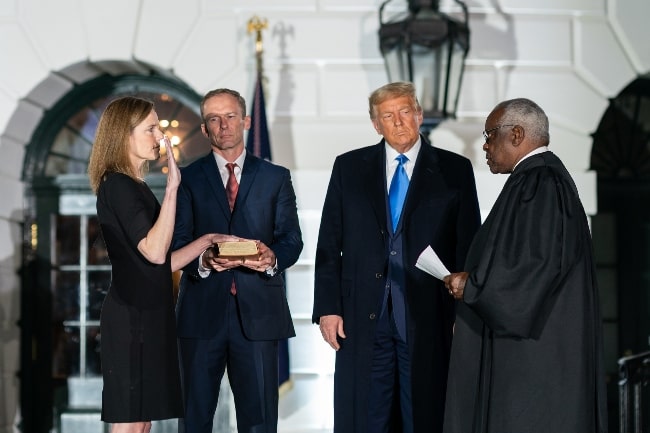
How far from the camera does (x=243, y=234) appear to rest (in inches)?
164

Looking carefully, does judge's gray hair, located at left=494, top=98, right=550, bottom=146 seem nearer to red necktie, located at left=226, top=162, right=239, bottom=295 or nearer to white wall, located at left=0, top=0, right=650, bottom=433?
red necktie, located at left=226, top=162, right=239, bottom=295

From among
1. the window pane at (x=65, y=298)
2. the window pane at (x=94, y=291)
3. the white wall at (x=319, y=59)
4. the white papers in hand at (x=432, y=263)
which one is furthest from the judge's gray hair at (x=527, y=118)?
the window pane at (x=65, y=298)

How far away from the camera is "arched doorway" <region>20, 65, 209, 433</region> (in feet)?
21.1

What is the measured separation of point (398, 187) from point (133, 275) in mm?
1285

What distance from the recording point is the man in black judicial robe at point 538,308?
11.5ft

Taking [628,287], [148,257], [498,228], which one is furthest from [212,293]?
[628,287]

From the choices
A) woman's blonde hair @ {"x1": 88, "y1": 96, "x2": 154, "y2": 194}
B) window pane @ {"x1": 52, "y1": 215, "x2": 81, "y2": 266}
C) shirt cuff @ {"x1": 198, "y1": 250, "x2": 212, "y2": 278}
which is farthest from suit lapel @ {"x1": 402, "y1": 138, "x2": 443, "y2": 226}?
window pane @ {"x1": 52, "y1": 215, "x2": 81, "y2": 266}

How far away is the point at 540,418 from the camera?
3.56 m

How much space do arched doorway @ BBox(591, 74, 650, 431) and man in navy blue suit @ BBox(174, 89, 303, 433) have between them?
9.94ft

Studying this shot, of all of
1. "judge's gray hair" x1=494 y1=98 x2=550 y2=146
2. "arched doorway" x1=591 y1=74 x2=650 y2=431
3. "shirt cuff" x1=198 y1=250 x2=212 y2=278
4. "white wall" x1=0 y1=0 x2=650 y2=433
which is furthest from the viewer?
"arched doorway" x1=591 y1=74 x2=650 y2=431

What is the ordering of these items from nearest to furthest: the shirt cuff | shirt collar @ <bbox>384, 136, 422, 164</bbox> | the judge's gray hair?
the judge's gray hair < the shirt cuff < shirt collar @ <bbox>384, 136, 422, 164</bbox>

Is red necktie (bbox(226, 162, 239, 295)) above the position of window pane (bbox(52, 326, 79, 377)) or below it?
above

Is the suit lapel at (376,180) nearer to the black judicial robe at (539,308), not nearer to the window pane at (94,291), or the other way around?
the black judicial robe at (539,308)

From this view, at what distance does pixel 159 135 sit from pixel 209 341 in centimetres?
92
